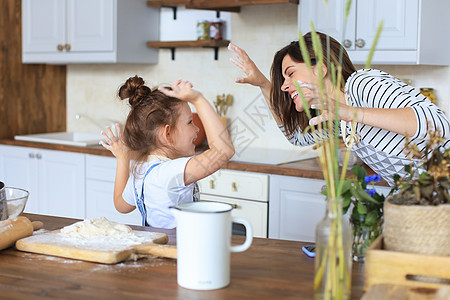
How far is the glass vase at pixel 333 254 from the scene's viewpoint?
109cm

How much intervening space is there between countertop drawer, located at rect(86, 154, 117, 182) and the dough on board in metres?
2.07

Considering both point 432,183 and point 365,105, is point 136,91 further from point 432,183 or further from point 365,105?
point 432,183

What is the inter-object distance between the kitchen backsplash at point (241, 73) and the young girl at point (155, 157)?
1639mm

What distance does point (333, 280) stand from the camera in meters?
1.10

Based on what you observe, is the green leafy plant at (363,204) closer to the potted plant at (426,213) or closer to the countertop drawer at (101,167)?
the potted plant at (426,213)

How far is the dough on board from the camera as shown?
59.5 inches

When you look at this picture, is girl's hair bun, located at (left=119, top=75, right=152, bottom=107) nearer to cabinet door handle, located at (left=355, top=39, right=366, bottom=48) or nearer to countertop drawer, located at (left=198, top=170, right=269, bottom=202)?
countertop drawer, located at (left=198, top=170, right=269, bottom=202)

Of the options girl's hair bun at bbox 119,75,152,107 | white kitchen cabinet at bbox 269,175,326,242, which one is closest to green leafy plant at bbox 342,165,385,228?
girl's hair bun at bbox 119,75,152,107

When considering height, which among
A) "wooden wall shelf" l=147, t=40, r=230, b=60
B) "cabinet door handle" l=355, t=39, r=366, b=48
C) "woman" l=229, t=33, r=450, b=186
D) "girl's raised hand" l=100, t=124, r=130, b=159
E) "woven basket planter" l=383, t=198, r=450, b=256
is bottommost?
"woven basket planter" l=383, t=198, r=450, b=256

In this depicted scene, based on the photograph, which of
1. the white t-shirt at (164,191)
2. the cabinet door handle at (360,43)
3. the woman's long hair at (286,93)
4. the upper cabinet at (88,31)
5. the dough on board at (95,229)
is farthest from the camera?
the upper cabinet at (88,31)

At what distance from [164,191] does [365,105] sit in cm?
74

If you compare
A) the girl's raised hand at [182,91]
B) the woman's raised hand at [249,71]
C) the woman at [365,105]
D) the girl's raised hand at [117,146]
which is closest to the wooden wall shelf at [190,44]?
the woman at [365,105]

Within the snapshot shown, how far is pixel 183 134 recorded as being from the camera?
203cm

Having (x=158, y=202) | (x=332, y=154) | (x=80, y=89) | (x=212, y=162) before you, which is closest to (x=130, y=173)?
(x=158, y=202)
